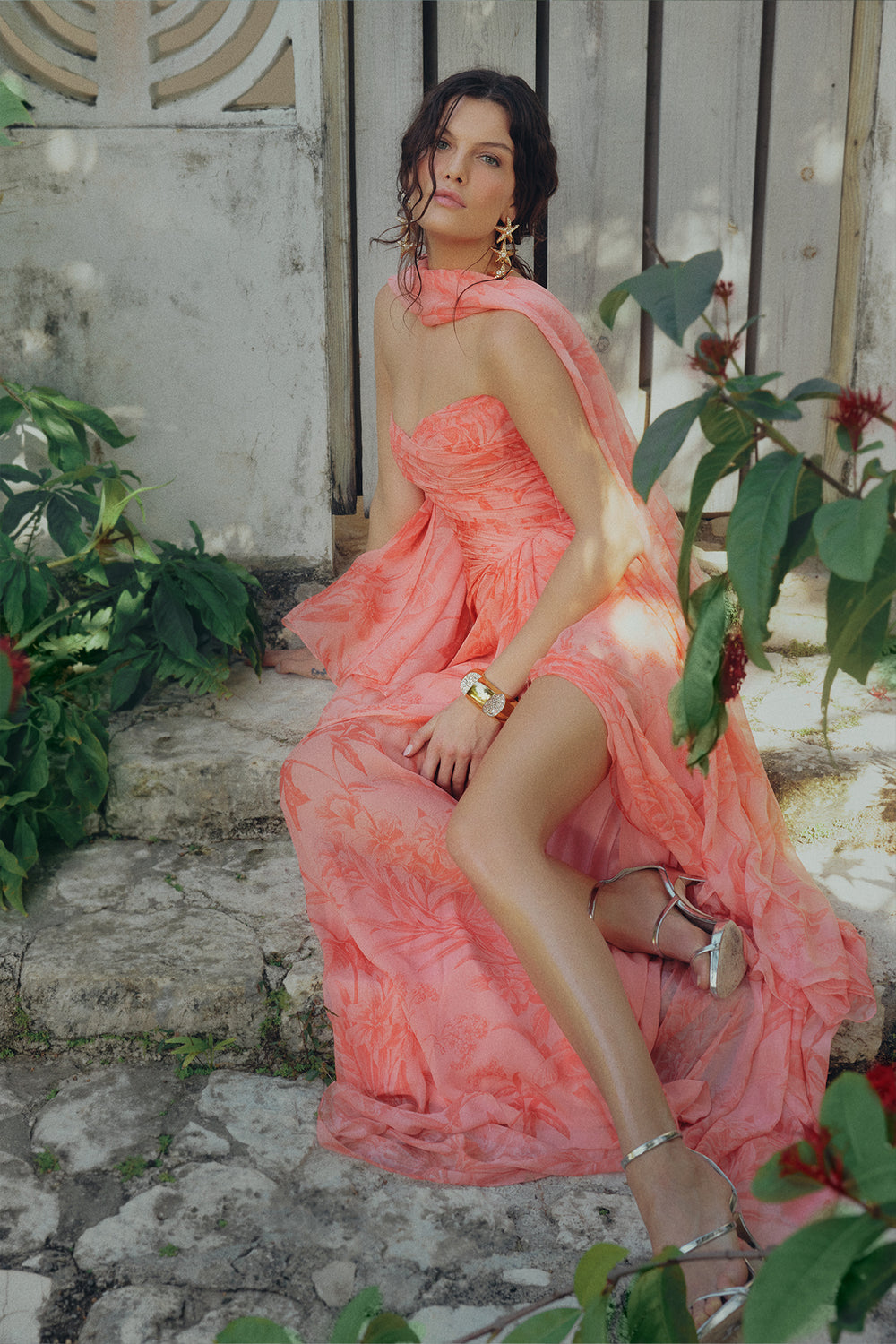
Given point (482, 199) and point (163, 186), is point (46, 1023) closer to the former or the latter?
point (482, 199)

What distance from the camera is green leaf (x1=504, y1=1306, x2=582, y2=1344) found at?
785 millimetres

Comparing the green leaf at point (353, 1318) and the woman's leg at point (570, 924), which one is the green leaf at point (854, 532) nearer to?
the green leaf at point (353, 1318)

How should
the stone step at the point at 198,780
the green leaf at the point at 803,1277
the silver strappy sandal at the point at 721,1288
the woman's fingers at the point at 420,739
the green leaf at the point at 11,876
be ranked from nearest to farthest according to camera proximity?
the green leaf at the point at 803,1277 < the silver strappy sandal at the point at 721,1288 < the woman's fingers at the point at 420,739 < the green leaf at the point at 11,876 < the stone step at the point at 198,780

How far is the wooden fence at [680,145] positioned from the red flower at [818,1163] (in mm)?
2686

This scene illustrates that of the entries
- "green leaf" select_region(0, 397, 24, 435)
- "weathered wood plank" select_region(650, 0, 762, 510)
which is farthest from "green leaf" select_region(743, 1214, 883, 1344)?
"weathered wood plank" select_region(650, 0, 762, 510)

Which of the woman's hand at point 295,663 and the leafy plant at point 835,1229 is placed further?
the woman's hand at point 295,663

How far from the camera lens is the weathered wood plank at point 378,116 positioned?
2.88 m

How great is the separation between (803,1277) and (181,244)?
2611 millimetres

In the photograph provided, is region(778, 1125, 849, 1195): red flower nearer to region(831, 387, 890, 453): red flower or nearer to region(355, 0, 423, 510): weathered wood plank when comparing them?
region(831, 387, 890, 453): red flower

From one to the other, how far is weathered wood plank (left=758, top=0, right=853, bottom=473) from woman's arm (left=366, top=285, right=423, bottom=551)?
1.25 m

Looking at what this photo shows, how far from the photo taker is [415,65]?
2.91 meters

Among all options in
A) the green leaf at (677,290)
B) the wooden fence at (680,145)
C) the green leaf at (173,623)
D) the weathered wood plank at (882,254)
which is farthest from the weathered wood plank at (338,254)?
the green leaf at (677,290)

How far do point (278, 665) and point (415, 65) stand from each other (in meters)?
1.59

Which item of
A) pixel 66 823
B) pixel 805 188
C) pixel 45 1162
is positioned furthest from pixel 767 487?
pixel 805 188
